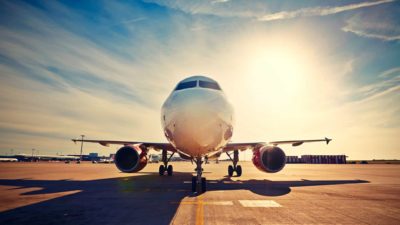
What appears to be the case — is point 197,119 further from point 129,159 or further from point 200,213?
point 129,159

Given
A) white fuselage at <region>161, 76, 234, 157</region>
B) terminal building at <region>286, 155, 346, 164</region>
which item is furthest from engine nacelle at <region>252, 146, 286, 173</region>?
terminal building at <region>286, 155, 346, 164</region>

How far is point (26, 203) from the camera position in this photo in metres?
7.31

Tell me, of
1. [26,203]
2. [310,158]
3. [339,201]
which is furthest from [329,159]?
[26,203]

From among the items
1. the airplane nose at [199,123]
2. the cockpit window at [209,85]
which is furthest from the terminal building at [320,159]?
the airplane nose at [199,123]

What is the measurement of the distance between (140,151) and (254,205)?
7280 mm

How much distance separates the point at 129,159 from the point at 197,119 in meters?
6.12

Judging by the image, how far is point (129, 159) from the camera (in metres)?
12.5

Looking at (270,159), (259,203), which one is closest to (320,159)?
(270,159)

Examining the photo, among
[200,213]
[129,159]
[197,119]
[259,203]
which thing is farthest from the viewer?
[129,159]

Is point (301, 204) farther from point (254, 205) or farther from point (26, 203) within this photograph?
point (26, 203)

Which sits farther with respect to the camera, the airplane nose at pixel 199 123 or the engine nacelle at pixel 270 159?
the engine nacelle at pixel 270 159

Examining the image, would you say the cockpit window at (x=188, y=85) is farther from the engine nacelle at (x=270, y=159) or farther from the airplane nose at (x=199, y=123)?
the engine nacelle at (x=270, y=159)

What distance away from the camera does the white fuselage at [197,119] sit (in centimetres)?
819

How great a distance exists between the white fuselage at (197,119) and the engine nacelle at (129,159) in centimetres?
355
